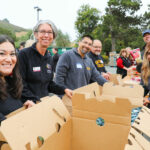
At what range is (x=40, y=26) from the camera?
1691 millimetres

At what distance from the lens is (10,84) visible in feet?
4.07

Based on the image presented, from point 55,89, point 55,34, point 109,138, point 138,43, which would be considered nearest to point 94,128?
point 109,138

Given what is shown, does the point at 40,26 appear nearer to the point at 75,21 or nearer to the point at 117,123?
the point at 117,123

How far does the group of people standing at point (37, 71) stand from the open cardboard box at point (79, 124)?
0.78ft

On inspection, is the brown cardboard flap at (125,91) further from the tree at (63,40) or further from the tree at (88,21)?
the tree at (63,40)

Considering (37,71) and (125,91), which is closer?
(125,91)

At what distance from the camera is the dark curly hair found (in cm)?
109

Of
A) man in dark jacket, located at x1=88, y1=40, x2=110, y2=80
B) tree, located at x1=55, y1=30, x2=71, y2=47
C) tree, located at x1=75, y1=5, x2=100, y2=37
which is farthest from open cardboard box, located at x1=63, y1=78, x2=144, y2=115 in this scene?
tree, located at x1=55, y1=30, x2=71, y2=47

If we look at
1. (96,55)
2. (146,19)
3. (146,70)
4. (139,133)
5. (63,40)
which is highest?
(146,19)

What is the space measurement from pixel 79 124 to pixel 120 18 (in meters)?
19.7

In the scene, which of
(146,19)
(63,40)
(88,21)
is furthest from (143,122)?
(63,40)

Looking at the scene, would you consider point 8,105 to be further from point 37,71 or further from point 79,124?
point 37,71

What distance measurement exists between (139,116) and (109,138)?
1.22ft

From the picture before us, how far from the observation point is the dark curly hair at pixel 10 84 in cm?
109
